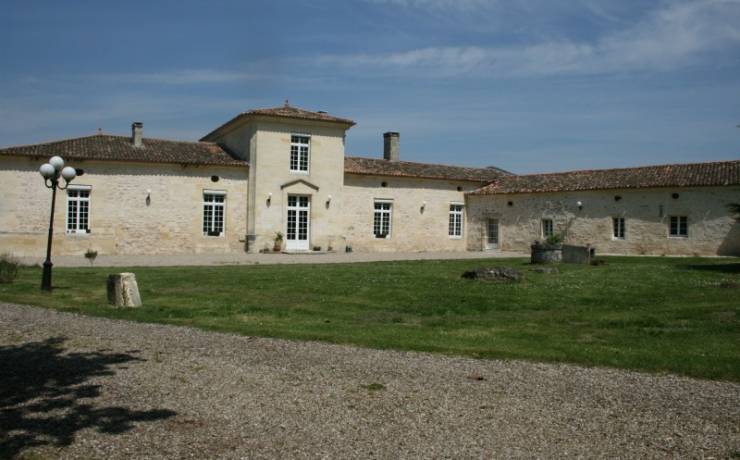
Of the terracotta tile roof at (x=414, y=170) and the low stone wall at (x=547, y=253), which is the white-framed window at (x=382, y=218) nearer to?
the terracotta tile roof at (x=414, y=170)

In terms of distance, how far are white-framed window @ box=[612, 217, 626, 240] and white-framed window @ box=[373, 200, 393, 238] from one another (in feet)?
32.6

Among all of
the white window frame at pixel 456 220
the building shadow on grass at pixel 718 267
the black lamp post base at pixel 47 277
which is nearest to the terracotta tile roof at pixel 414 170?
the white window frame at pixel 456 220

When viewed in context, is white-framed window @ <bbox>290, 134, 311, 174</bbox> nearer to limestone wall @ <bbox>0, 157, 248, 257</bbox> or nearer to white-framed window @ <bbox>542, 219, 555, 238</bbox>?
limestone wall @ <bbox>0, 157, 248, 257</bbox>

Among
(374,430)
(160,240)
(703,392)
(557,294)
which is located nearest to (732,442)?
(703,392)

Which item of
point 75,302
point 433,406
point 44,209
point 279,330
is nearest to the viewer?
point 433,406

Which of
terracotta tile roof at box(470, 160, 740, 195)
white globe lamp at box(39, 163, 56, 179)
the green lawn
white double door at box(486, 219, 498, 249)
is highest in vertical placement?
terracotta tile roof at box(470, 160, 740, 195)

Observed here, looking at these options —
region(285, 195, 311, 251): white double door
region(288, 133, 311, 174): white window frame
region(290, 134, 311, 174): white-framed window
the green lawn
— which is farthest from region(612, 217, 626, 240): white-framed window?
region(290, 134, 311, 174): white-framed window

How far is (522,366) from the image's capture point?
632cm

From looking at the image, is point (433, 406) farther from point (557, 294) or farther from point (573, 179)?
point (573, 179)

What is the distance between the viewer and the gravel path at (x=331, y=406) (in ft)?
13.5

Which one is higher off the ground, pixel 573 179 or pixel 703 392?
pixel 573 179

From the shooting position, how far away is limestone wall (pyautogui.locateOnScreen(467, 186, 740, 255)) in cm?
2459

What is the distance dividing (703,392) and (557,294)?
706 cm

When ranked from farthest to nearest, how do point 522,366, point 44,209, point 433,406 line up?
point 44,209 < point 522,366 < point 433,406
